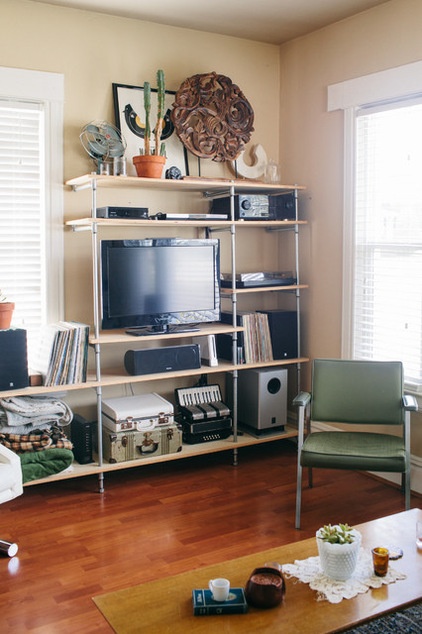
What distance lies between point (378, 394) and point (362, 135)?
1.50 metres

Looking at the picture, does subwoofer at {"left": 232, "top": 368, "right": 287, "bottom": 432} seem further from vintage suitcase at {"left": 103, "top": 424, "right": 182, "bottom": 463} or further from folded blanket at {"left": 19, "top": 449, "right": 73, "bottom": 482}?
folded blanket at {"left": 19, "top": 449, "right": 73, "bottom": 482}

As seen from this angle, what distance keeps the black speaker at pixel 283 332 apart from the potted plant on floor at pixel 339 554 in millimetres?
2226

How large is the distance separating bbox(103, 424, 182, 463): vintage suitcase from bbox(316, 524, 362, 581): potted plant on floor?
72.8 inches

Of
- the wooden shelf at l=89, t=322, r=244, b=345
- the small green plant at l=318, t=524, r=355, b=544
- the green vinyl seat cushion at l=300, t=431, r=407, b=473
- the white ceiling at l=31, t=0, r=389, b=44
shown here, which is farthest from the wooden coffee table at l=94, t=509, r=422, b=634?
the white ceiling at l=31, t=0, r=389, b=44

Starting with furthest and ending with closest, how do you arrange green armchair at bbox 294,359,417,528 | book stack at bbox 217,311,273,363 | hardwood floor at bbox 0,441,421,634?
book stack at bbox 217,311,273,363 → green armchair at bbox 294,359,417,528 → hardwood floor at bbox 0,441,421,634

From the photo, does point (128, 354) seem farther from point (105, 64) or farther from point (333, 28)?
point (333, 28)

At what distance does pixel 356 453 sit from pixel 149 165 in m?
1.91

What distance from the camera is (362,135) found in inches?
157

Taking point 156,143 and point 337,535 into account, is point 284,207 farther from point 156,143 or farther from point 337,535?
point 337,535

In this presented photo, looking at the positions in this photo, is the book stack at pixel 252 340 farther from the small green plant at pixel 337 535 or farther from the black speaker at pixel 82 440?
the small green plant at pixel 337 535

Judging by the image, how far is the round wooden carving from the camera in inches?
163

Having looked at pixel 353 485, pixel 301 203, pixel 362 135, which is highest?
pixel 362 135

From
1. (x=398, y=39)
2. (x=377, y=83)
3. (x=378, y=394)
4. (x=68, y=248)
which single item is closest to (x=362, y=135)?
(x=377, y=83)

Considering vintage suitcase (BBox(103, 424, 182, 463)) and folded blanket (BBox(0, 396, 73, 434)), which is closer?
folded blanket (BBox(0, 396, 73, 434))
